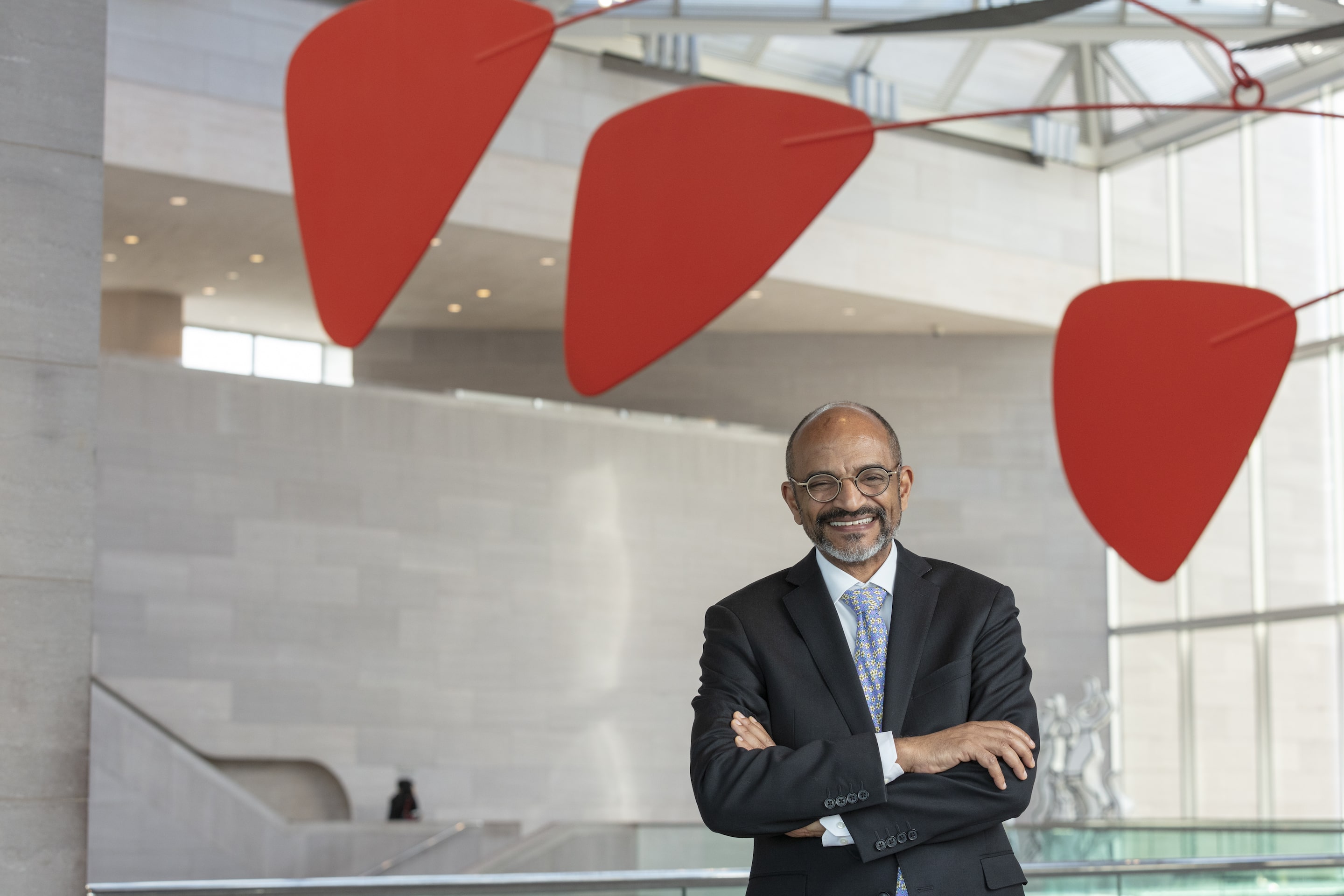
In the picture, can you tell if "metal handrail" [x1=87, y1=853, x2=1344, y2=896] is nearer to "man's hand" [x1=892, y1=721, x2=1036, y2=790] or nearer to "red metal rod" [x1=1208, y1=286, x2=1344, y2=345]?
"man's hand" [x1=892, y1=721, x2=1036, y2=790]

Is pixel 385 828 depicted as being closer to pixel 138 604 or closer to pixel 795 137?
pixel 138 604

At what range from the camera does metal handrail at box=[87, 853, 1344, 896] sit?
4.75 m

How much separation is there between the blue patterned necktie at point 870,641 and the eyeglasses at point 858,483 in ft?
0.62

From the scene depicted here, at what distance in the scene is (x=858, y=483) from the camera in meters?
2.83

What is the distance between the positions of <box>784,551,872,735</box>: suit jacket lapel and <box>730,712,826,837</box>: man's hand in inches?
6.0

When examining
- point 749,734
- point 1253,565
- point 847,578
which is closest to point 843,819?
point 749,734

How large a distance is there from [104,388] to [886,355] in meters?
14.2

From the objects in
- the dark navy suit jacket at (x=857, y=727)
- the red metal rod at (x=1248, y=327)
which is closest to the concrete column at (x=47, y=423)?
the dark navy suit jacket at (x=857, y=727)

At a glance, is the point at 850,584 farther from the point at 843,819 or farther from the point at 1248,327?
the point at 1248,327

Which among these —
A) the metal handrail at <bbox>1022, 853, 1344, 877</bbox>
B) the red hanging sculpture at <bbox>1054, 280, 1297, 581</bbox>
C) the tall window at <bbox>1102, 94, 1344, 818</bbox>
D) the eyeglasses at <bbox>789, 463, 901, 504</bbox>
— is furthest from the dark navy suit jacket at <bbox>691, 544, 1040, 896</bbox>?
the tall window at <bbox>1102, 94, 1344, 818</bbox>

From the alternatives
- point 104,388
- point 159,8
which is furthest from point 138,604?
point 159,8

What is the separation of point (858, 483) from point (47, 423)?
2.57 metres

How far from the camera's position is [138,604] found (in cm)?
1933

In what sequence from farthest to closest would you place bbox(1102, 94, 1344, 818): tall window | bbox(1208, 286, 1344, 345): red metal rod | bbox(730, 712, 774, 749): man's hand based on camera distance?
bbox(1102, 94, 1344, 818): tall window
bbox(1208, 286, 1344, 345): red metal rod
bbox(730, 712, 774, 749): man's hand
